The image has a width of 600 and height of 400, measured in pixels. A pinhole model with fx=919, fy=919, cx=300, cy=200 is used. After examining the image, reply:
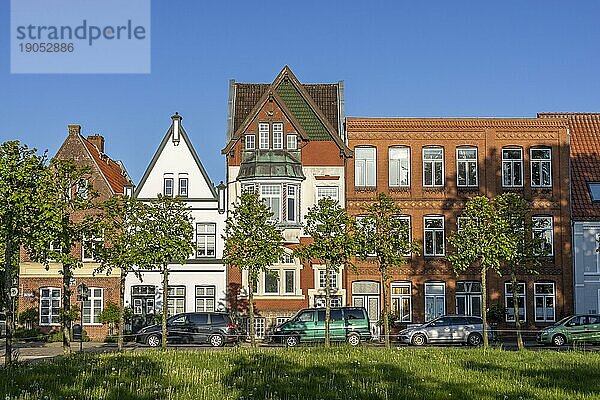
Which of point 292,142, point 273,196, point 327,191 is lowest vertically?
point 273,196

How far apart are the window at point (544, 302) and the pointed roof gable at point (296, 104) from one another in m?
13.6

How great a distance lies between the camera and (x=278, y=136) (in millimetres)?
53281

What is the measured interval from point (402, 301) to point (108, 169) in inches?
810

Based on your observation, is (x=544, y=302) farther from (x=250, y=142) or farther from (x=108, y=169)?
(x=108, y=169)

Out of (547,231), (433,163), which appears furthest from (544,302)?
(433,163)

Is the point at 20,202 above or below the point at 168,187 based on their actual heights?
below

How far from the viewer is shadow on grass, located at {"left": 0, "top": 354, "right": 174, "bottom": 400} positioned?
18969 millimetres

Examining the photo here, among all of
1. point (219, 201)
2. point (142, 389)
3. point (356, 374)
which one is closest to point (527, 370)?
point (356, 374)

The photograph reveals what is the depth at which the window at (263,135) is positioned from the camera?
53.2 meters

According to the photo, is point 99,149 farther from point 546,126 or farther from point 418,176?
point 546,126

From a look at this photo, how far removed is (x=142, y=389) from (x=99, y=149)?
147 ft

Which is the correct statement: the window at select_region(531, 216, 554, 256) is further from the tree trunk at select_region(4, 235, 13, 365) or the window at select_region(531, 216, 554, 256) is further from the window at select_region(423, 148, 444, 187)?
the tree trunk at select_region(4, 235, 13, 365)

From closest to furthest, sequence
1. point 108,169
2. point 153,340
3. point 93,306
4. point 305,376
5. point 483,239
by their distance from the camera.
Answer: point 305,376, point 483,239, point 153,340, point 93,306, point 108,169

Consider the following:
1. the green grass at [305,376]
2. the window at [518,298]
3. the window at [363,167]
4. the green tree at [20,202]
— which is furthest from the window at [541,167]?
the green tree at [20,202]
